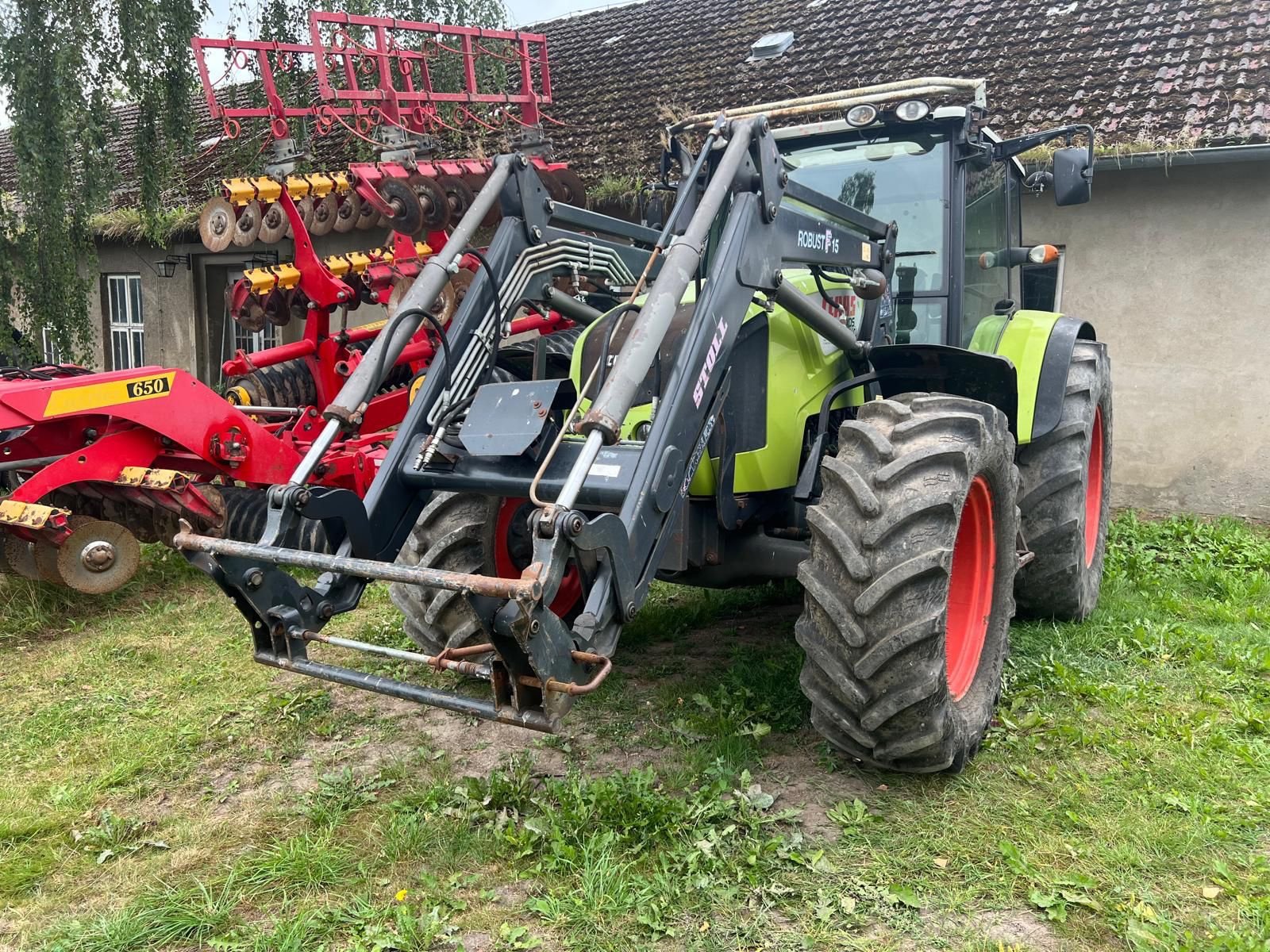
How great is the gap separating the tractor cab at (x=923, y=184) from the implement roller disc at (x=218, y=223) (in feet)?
15.1

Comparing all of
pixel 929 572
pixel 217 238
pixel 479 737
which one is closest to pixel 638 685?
pixel 479 737

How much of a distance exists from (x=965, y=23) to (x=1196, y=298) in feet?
13.0

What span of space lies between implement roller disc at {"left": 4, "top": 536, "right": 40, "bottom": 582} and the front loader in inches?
95.9

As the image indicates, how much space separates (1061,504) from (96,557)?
453cm

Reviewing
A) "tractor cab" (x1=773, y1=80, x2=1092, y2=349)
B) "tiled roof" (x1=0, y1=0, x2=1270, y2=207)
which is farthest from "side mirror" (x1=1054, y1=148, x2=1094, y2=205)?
"tiled roof" (x1=0, y1=0, x2=1270, y2=207)

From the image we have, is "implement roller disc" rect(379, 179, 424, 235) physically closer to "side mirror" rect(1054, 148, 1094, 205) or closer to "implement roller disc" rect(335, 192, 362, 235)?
"implement roller disc" rect(335, 192, 362, 235)

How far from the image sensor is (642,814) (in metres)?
3.25

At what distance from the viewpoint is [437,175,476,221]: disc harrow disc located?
26.0 ft

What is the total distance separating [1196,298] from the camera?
26.0 ft

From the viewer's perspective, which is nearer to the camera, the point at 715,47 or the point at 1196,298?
the point at 1196,298

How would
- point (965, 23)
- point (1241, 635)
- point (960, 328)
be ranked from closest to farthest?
point (960, 328) < point (1241, 635) < point (965, 23)

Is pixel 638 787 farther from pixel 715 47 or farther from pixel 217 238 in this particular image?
pixel 715 47

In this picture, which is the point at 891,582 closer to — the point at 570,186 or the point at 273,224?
the point at 273,224

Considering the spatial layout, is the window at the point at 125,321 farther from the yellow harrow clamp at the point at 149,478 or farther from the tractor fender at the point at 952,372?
the tractor fender at the point at 952,372
